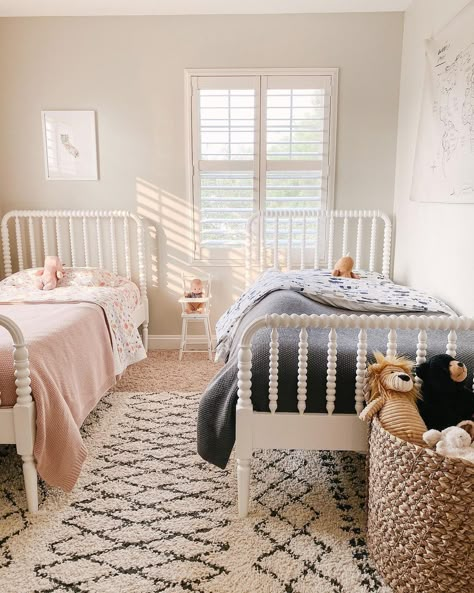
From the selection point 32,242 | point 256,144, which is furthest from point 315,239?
point 32,242

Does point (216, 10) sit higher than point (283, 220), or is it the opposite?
point (216, 10)

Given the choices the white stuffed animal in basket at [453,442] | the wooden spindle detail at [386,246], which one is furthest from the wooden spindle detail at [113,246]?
the white stuffed animal in basket at [453,442]

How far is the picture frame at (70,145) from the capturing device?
376 cm

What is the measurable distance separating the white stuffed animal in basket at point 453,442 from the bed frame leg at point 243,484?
66 centimetres

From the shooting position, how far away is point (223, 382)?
190 cm

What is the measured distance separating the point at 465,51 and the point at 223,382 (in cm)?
195

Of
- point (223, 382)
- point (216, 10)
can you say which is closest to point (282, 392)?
point (223, 382)

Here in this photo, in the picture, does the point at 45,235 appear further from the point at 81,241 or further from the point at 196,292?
the point at 196,292

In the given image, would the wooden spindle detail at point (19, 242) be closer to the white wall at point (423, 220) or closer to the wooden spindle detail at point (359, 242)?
the wooden spindle detail at point (359, 242)

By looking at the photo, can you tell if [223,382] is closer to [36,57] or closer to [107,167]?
[107,167]

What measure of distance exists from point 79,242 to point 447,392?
9.97ft

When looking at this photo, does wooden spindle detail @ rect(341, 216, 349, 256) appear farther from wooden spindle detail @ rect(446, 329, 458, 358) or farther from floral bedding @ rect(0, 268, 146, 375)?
wooden spindle detail @ rect(446, 329, 458, 358)

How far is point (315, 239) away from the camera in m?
3.76

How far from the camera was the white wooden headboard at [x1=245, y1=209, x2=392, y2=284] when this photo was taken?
370 centimetres
